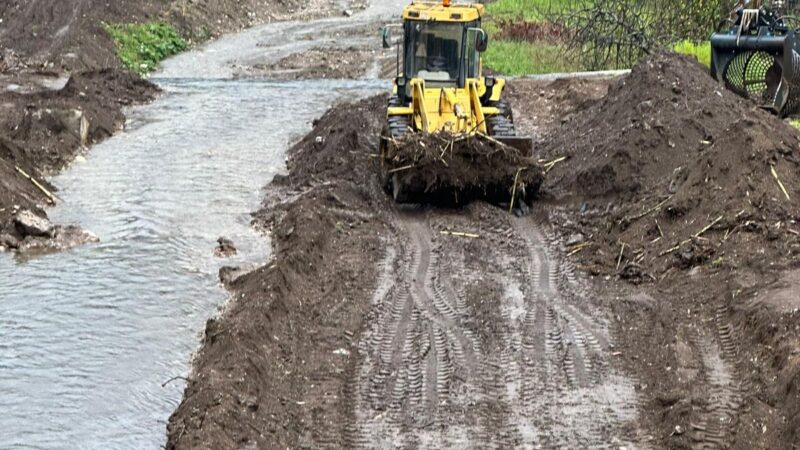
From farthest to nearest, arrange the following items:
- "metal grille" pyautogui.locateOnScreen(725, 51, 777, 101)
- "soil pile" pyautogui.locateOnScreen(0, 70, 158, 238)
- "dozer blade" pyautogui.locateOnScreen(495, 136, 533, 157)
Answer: "metal grille" pyautogui.locateOnScreen(725, 51, 777, 101)
"soil pile" pyautogui.locateOnScreen(0, 70, 158, 238)
"dozer blade" pyautogui.locateOnScreen(495, 136, 533, 157)

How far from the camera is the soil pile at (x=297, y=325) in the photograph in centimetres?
971

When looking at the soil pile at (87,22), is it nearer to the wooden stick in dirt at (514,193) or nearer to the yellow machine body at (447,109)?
the yellow machine body at (447,109)

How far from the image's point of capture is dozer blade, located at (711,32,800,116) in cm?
1811

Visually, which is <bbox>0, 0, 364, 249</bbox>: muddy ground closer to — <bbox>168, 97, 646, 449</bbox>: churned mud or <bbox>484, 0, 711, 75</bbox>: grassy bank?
<bbox>168, 97, 646, 449</bbox>: churned mud

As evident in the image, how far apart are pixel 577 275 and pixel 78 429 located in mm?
6415

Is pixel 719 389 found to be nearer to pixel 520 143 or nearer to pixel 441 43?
pixel 520 143

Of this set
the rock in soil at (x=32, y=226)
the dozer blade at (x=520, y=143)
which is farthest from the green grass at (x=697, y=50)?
the rock in soil at (x=32, y=226)

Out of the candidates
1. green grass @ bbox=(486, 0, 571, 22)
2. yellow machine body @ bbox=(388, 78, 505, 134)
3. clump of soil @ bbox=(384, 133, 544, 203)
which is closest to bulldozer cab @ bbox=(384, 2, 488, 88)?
yellow machine body @ bbox=(388, 78, 505, 134)

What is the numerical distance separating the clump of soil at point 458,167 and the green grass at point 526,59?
12.2 metres

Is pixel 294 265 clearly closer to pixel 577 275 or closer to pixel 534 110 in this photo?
pixel 577 275

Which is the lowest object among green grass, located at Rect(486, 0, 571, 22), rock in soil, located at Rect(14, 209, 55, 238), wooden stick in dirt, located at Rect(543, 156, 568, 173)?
rock in soil, located at Rect(14, 209, 55, 238)

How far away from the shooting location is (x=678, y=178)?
15.1 meters

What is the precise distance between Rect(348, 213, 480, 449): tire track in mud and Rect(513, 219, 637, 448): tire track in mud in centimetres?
65

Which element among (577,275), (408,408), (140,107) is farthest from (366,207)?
(140,107)
